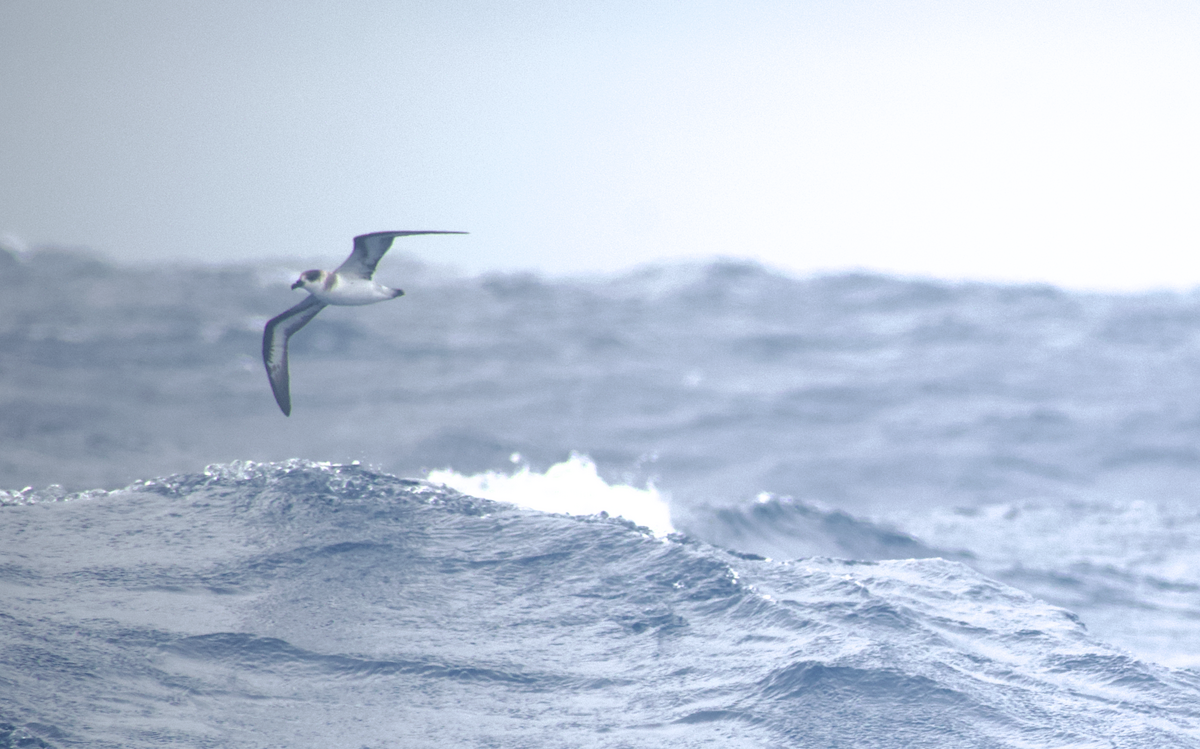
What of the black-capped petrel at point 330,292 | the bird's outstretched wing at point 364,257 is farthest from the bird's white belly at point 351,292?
the bird's outstretched wing at point 364,257

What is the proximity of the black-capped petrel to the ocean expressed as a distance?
1174 mm

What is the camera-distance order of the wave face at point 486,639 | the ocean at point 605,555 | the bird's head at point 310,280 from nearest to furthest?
the wave face at point 486,639
the ocean at point 605,555
the bird's head at point 310,280

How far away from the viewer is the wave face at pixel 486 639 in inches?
360

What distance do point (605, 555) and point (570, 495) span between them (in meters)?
3.95

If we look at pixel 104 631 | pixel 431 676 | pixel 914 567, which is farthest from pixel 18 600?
pixel 914 567

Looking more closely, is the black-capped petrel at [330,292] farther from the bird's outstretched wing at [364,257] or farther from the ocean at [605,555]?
the ocean at [605,555]

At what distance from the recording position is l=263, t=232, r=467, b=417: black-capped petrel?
13438mm

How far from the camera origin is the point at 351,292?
1364cm

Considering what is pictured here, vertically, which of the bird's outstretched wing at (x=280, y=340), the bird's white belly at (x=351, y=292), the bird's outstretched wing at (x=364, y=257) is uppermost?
the bird's outstretched wing at (x=364, y=257)

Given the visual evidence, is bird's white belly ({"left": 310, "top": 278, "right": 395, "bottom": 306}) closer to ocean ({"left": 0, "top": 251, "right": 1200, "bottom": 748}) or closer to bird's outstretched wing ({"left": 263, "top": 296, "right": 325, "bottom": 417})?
bird's outstretched wing ({"left": 263, "top": 296, "right": 325, "bottom": 417})

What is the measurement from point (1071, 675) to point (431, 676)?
5448mm

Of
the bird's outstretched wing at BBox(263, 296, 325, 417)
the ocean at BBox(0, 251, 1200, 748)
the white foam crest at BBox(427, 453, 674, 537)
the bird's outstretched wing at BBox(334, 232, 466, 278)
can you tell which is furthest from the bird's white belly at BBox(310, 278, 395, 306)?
the white foam crest at BBox(427, 453, 674, 537)

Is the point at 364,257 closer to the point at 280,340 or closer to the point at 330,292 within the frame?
the point at 330,292

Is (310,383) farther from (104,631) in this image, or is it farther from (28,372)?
(104,631)
